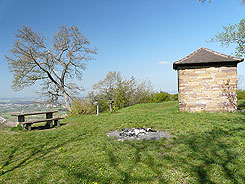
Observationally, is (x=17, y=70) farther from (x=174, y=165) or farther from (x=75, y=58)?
(x=174, y=165)

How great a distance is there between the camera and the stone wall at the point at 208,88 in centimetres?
1041

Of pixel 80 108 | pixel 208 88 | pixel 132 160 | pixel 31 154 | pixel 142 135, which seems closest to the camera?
pixel 132 160

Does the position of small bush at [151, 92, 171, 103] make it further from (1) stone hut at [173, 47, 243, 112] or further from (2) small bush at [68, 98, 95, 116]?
(1) stone hut at [173, 47, 243, 112]

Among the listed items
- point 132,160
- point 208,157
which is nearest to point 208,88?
point 208,157

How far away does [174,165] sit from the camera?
3.70m

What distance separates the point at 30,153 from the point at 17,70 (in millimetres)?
15306

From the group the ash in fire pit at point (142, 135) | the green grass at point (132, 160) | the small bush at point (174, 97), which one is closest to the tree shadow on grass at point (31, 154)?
the green grass at point (132, 160)

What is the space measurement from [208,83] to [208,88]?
0.33m

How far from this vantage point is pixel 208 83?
10.6 meters

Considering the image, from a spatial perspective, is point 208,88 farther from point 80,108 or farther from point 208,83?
point 80,108

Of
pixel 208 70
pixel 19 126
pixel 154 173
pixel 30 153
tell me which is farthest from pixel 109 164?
pixel 208 70

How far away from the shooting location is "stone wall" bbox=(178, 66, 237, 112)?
1041cm

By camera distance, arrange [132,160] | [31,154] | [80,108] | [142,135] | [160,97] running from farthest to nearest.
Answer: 1. [160,97]
2. [80,108]
3. [142,135]
4. [31,154]
5. [132,160]

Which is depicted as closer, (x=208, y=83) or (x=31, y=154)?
(x=31, y=154)
